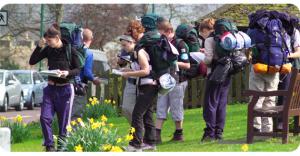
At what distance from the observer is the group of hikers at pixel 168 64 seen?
11.2 meters

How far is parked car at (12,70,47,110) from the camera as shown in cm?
3414

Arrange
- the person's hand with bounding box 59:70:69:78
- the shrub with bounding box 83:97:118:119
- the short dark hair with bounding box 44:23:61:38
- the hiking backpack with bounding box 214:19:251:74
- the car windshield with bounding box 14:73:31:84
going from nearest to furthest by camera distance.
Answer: the person's hand with bounding box 59:70:69:78 < the short dark hair with bounding box 44:23:61:38 < the hiking backpack with bounding box 214:19:251:74 < the shrub with bounding box 83:97:118:119 < the car windshield with bounding box 14:73:31:84

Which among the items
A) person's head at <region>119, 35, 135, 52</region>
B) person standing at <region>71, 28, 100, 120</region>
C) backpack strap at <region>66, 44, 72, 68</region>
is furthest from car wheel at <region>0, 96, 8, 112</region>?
person's head at <region>119, 35, 135, 52</region>

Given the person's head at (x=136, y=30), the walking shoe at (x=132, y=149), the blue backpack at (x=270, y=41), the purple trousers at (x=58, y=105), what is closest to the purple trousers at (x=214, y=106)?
the blue backpack at (x=270, y=41)

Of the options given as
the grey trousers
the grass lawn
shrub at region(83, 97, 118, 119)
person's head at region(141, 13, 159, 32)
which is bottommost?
shrub at region(83, 97, 118, 119)

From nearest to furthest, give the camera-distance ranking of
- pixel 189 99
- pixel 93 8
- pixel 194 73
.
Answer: pixel 194 73 < pixel 189 99 < pixel 93 8

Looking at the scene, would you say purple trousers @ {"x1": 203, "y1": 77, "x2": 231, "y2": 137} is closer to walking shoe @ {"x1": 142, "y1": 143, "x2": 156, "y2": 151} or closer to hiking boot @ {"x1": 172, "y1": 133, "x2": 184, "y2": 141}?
hiking boot @ {"x1": 172, "y1": 133, "x2": 184, "y2": 141}

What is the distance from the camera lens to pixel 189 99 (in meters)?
23.7

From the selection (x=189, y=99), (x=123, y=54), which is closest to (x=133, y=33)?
(x=123, y=54)

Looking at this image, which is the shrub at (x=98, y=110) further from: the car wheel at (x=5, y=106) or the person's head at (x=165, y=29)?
the car wheel at (x=5, y=106)

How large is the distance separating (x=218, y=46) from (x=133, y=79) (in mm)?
1160

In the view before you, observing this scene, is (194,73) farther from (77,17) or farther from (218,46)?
(77,17)

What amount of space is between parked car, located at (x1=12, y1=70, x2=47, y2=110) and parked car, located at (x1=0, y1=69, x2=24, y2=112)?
2.22ft

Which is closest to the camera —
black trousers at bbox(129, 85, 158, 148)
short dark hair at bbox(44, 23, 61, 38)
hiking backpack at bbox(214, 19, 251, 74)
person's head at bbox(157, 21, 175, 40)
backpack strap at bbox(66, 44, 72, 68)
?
black trousers at bbox(129, 85, 158, 148)
